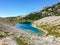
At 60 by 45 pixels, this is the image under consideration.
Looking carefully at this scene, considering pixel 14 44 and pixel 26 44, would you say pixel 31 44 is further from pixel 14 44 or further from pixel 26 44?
pixel 14 44

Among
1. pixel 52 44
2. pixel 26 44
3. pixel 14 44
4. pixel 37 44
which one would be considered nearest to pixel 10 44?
pixel 14 44

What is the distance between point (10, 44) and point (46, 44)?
10455mm

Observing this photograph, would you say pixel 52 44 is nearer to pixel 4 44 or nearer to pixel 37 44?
pixel 37 44

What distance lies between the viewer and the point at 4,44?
37.5m

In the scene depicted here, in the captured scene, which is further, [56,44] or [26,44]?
[56,44]

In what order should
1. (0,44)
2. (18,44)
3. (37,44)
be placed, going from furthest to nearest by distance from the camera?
1. (37,44)
2. (18,44)
3. (0,44)

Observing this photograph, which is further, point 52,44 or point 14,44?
point 52,44

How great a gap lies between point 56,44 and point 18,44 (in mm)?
11322

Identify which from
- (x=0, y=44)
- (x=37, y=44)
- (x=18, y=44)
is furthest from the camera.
A: (x=37, y=44)

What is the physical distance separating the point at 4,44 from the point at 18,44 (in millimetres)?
3887

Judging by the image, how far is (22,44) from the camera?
1597 inches

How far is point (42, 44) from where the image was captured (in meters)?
43.7

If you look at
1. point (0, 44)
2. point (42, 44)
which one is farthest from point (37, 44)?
point (0, 44)

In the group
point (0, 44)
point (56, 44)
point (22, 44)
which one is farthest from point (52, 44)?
point (0, 44)
